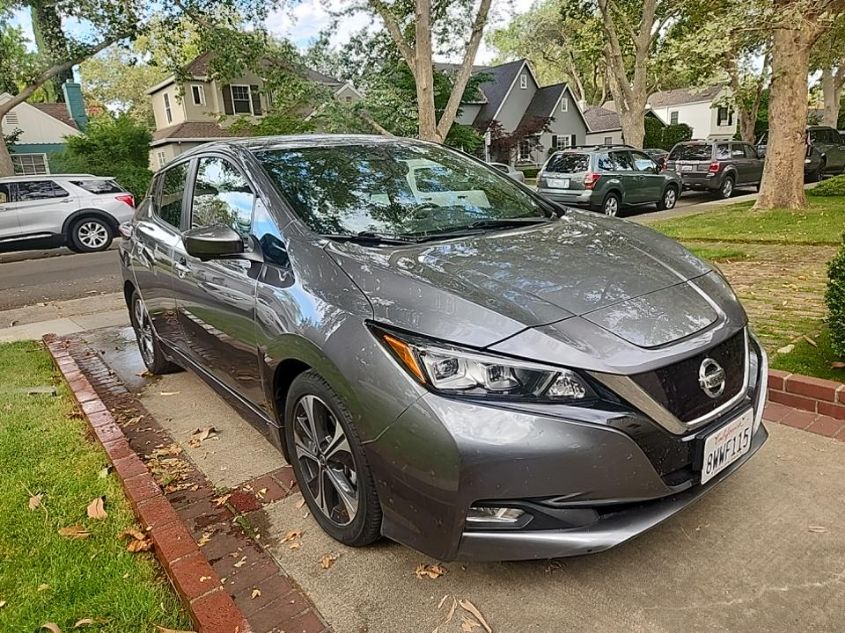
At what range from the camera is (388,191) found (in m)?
3.13

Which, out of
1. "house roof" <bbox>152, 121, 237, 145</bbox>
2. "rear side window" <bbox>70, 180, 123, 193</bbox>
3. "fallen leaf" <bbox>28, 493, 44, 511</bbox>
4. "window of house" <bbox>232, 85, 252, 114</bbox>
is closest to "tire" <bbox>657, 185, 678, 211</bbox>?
"rear side window" <bbox>70, 180, 123, 193</bbox>

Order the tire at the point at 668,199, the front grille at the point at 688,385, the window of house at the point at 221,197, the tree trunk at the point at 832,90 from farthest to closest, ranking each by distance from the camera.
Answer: the tree trunk at the point at 832,90, the tire at the point at 668,199, the window of house at the point at 221,197, the front grille at the point at 688,385

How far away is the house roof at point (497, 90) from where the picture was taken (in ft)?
113

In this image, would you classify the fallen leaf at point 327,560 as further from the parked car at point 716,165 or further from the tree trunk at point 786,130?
the parked car at point 716,165

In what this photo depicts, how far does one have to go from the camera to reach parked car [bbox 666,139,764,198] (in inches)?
630

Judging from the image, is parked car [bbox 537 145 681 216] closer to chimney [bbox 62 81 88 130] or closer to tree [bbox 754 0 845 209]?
tree [bbox 754 0 845 209]

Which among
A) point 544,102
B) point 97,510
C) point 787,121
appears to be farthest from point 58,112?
point 97,510

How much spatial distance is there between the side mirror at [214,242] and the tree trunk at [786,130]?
11.5 m

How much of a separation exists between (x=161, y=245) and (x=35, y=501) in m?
1.72

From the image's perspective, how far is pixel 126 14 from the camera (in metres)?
17.0

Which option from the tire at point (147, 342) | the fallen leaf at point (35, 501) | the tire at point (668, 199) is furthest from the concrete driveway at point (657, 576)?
the tire at point (668, 199)

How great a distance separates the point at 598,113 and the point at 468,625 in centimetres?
4591

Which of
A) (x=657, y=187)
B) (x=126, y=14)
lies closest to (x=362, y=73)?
(x=126, y=14)

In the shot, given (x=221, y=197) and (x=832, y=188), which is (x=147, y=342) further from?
(x=832, y=188)
